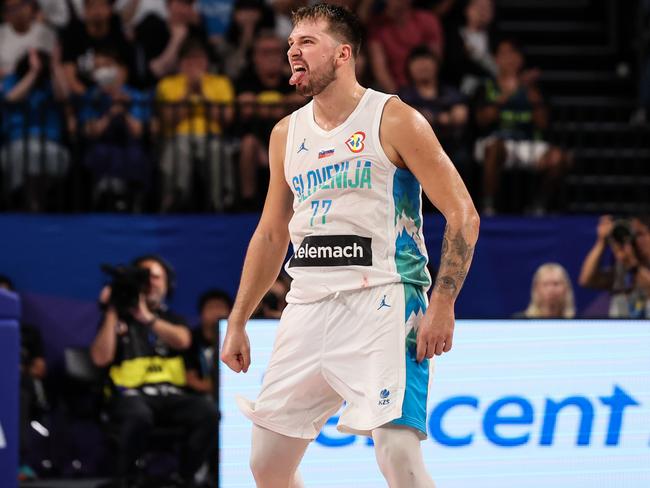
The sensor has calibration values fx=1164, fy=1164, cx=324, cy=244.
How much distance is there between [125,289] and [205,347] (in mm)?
729

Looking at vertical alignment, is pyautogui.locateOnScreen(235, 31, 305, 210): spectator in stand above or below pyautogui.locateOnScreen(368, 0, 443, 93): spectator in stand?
below

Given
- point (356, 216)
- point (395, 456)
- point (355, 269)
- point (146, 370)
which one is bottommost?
point (146, 370)

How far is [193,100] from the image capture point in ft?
30.6

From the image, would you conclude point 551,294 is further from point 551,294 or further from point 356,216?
point 356,216

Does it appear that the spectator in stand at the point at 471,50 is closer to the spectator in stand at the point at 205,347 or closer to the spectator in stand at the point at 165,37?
the spectator in stand at the point at 165,37

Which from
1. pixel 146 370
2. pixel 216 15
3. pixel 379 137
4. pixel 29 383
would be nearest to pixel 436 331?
pixel 379 137

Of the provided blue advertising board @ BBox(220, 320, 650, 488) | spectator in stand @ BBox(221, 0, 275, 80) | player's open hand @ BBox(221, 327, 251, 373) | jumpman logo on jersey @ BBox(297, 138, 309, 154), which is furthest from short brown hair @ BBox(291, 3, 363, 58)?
spectator in stand @ BBox(221, 0, 275, 80)

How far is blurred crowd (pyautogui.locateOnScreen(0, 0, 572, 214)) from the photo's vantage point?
30.4ft

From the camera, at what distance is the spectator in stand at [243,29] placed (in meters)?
10.3

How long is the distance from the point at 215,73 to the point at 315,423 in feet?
20.6

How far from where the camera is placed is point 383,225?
4.12 metres

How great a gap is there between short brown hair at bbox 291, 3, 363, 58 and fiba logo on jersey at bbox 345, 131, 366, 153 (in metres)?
0.34

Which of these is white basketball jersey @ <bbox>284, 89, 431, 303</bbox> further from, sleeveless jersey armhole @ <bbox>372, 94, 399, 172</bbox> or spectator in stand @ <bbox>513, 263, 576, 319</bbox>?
spectator in stand @ <bbox>513, 263, 576, 319</bbox>

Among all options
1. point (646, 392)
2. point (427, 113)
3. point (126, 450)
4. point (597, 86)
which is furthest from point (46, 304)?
point (597, 86)
